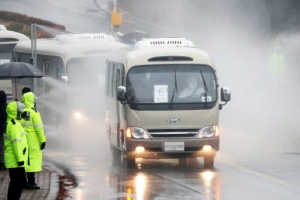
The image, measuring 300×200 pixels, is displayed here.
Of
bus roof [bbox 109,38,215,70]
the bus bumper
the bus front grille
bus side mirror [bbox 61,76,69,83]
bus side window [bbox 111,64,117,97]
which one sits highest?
bus roof [bbox 109,38,215,70]

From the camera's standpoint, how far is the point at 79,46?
28.5m

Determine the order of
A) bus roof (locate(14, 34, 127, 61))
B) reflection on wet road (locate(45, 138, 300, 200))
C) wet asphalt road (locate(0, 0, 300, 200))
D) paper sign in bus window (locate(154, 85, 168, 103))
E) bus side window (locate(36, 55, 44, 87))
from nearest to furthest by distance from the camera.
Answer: reflection on wet road (locate(45, 138, 300, 200))
wet asphalt road (locate(0, 0, 300, 200))
paper sign in bus window (locate(154, 85, 168, 103))
bus roof (locate(14, 34, 127, 61))
bus side window (locate(36, 55, 44, 87))

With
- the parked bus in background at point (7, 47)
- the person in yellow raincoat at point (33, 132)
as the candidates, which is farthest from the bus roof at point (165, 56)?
the parked bus in background at point (7, 47)

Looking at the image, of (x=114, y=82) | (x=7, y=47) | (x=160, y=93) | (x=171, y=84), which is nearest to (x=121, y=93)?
(x=160, y=93)

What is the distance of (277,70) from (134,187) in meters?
19.2

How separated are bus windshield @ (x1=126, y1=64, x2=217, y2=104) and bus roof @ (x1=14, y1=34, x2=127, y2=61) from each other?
30.1 ft

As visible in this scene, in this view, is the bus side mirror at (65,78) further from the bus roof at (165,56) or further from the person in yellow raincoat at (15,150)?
the person in yellow raincoat at (15,150)

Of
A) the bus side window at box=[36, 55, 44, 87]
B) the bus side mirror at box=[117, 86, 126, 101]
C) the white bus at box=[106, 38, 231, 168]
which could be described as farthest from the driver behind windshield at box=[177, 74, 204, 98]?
the bus side window at box=[36, 55, 44, 87]

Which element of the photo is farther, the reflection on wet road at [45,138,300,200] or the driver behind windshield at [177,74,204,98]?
the driver behind windshield at [177,74,204,98]

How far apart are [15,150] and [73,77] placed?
50.7ft

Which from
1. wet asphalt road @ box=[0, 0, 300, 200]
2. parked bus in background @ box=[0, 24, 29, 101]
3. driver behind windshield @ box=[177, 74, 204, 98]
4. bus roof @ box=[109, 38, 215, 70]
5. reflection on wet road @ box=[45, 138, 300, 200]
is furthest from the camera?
parked bus in background @ box=[0, 24, 29, 101]

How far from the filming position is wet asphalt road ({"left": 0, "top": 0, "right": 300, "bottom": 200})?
1492cm

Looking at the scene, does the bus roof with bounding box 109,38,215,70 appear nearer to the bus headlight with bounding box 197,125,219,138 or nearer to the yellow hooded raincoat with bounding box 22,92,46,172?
the bus headlight with bounding box 197,125,219,138

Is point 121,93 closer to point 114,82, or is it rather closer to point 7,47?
point 114,82
